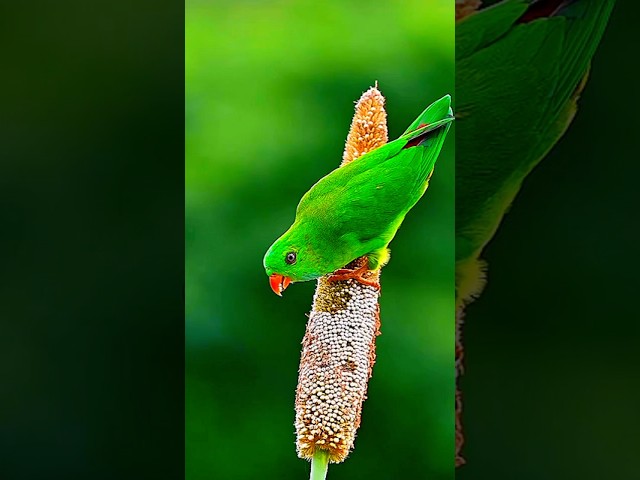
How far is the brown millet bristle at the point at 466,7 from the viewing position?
64.1 inches

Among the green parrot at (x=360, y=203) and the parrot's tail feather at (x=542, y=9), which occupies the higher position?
the parrot's tail feather at (x=542, y=9)

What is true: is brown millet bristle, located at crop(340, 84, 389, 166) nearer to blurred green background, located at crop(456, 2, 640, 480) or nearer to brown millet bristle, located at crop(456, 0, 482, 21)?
brown millet bristle, located at crop(456, 0, 482, 21)

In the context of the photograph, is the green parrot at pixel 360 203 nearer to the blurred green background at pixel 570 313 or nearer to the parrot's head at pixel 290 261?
the parrot's head at pixel 290 261

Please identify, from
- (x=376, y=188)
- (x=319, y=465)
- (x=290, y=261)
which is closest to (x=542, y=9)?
(x=376, y=188)

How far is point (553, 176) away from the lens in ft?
5.45

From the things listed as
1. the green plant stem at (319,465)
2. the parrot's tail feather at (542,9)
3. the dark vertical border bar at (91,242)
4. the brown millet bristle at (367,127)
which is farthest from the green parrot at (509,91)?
the dark vertical border bar at (91,242)

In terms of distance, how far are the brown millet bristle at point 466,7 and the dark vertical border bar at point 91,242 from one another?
0.64 metres

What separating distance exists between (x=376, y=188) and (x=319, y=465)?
64 cm

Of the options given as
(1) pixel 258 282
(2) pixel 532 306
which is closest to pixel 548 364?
(2) pixel 532 306

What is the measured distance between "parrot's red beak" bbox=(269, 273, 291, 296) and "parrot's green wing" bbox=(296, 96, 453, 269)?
0.41 feet

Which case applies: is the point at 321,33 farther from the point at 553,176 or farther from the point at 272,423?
the point at 272,423

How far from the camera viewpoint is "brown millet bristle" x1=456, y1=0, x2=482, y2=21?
5.34 ft

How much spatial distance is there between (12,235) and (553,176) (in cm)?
126

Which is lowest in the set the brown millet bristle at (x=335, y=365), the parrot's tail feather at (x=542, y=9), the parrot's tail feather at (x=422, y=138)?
A: the brown millet bristle at (x=335, y=365)
